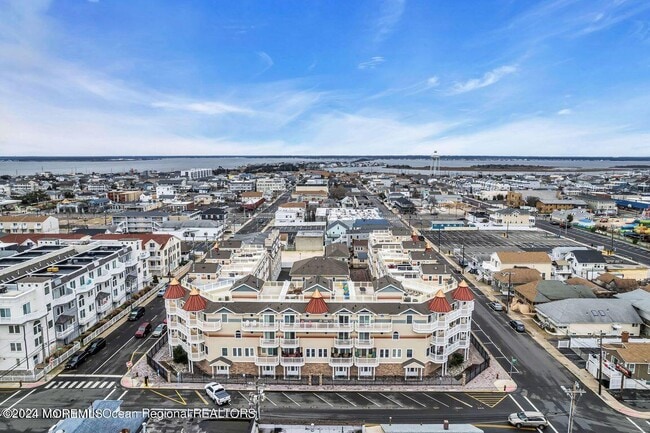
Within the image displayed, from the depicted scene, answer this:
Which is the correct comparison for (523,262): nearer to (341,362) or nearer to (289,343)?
(341,362)

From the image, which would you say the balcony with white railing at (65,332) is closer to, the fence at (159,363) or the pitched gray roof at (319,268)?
the fence at (159,363)

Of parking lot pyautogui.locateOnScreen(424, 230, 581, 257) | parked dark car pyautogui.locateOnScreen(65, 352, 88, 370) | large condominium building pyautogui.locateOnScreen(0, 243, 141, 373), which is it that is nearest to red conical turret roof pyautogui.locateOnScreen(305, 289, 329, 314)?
parked dark car pyautogui.locateOnScreen(65, 352, 88, 370)

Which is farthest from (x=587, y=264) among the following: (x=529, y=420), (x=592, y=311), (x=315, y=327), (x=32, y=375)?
(x=32, y=375)

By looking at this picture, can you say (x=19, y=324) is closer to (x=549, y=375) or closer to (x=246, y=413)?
(x=246, y=413)

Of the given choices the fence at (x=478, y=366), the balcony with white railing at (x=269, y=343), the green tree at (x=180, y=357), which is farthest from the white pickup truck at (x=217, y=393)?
the fence at (x=478, y=366)

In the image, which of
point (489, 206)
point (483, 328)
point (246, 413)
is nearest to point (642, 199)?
point (489, 206)
